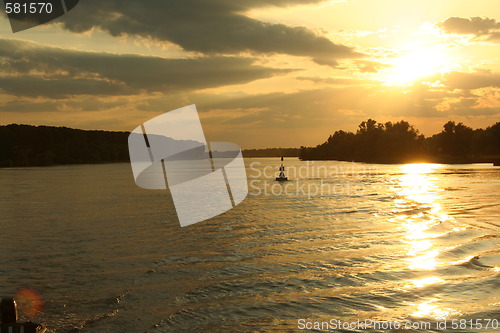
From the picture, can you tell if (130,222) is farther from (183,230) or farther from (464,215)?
(464,215)

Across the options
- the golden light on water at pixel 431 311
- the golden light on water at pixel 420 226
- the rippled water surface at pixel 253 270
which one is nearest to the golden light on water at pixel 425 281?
the rippled water surface at pixel 253 270

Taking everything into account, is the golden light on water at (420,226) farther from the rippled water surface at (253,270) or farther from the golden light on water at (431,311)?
the golden light on water at (431,311)

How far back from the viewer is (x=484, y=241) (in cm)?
1731

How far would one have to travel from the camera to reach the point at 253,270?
13.7 m

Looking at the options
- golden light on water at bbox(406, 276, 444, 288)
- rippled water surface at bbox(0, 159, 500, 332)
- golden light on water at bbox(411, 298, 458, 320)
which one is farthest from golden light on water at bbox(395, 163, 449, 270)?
golden light on water at bbox(411, 298, 458, 320)

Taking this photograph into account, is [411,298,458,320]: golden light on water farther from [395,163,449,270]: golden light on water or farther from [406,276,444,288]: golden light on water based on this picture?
[395,163,449,270]: golden light on water

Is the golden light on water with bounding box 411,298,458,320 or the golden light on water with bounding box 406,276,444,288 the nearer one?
the golden light on water with bounding box 411,298,458,320

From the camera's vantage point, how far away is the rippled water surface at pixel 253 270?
32.1 ft

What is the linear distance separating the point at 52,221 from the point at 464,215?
24.7m

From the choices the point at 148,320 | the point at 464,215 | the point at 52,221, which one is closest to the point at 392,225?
the point at 464,215

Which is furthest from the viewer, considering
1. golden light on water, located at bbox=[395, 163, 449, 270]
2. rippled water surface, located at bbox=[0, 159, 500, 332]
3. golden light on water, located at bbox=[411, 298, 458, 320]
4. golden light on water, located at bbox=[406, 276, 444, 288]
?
golden light on water, located at bbox=[395, 163, 449, 270]

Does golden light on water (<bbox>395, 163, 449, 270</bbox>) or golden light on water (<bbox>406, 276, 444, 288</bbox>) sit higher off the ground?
golden light on water (<bbox>406, 276, 444, 288</bbox>)

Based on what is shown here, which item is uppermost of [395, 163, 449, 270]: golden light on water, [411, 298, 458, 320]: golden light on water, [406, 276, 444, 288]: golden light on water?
[411, 298, 458, 320]: golden light on water

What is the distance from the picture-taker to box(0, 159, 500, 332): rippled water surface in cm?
977
